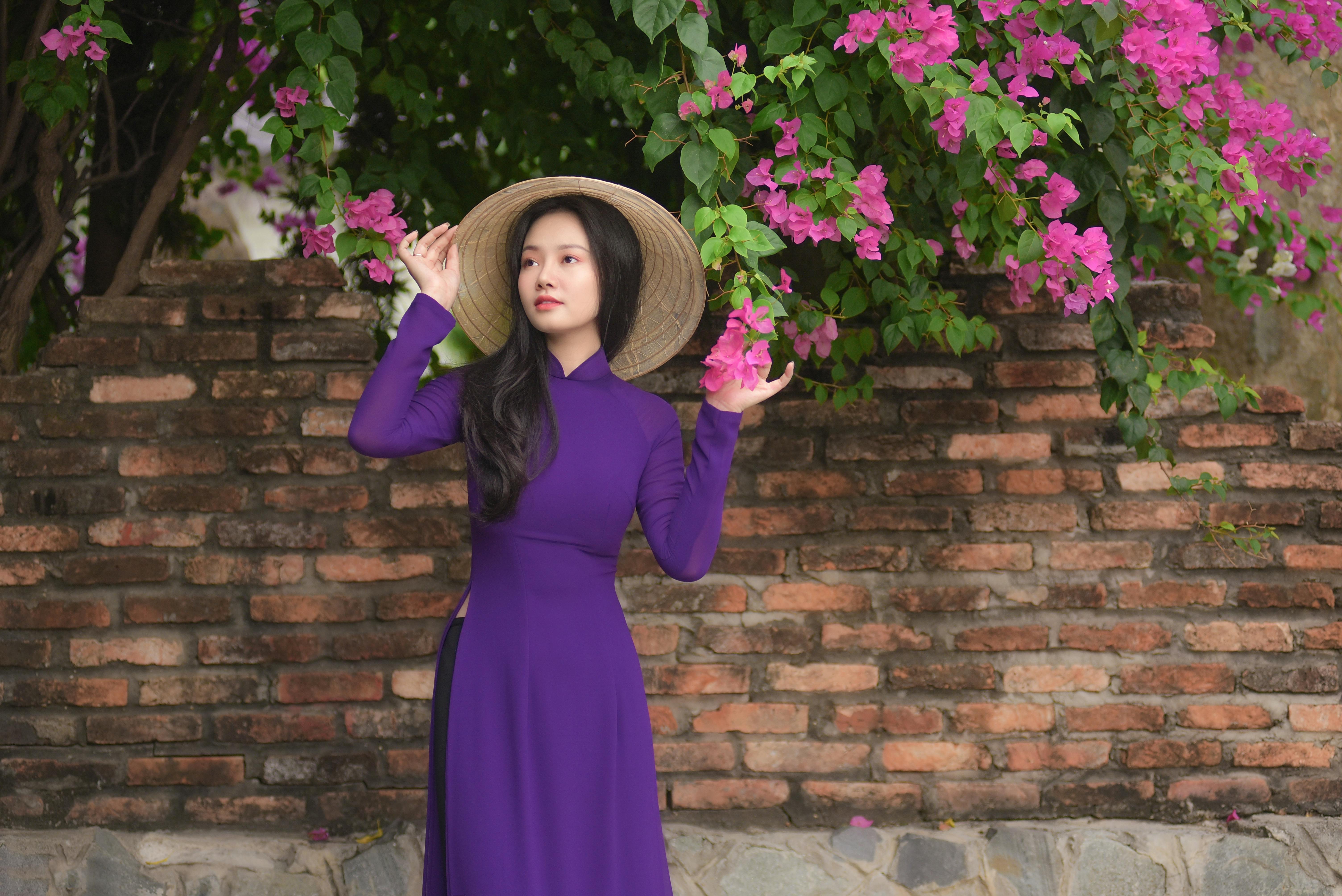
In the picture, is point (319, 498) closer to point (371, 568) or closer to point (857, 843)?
point (371, 568)

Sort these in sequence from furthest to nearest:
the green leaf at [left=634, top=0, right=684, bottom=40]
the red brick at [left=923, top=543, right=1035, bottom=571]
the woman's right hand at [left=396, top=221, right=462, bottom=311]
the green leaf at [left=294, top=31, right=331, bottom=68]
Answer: the red brick at [left=923, top=543, right=1035, bottom=571]
the green leaf at [left=294, top=31, right=331, bottom=68]
the woman's right hand at [left=396, top=221, right=462, bottom=311]
the green leaf at [left=634, top=0, right=684, bottom=40]

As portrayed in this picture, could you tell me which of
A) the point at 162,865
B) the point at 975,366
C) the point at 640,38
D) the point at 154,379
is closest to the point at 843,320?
the point at 975,366

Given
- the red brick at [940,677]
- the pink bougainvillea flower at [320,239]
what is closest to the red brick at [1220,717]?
the red brick at [940,677]

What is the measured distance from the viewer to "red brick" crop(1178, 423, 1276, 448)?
101 inches

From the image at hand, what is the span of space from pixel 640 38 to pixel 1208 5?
3.96ft

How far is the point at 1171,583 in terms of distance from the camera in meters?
2.55

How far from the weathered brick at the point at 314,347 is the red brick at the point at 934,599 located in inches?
55.1

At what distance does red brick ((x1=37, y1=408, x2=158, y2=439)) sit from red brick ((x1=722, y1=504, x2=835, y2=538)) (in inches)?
54.8

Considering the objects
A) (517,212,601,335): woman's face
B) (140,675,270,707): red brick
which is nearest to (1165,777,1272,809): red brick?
(517,212,601,335): woman's face

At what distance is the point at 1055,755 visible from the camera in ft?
8.30

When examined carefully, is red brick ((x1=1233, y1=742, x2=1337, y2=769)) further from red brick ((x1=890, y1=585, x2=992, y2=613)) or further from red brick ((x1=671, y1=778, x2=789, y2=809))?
red brick ((x1=671, y1=778, x2=789, y2=809))

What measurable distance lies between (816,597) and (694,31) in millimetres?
1449

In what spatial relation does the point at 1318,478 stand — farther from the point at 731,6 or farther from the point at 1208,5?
the point at 731,6

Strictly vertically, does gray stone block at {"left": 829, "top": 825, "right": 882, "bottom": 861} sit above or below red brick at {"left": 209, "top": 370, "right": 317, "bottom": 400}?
below
